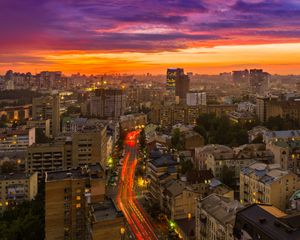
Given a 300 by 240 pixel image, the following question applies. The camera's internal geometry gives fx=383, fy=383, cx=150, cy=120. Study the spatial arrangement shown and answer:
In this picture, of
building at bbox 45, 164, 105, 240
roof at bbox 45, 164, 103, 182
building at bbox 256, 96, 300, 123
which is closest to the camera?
building at bbox 45, 164, 105, 240

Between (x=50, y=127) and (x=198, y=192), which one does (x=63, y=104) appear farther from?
(x=198, y=192)

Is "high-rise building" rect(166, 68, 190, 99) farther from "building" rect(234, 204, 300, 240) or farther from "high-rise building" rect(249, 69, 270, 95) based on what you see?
"building" rect(234, 204, 300, 240)

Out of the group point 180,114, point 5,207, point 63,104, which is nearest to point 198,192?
point 5,207

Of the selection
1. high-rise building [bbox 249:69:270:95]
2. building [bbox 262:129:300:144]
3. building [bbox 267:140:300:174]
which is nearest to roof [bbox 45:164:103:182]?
building [bbox 267:140:300:174]

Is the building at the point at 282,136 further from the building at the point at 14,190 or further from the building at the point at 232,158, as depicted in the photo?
the building at the point at 14,190

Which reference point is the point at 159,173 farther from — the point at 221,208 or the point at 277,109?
the point at 277,109

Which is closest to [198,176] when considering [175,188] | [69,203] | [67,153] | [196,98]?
[175,188]
